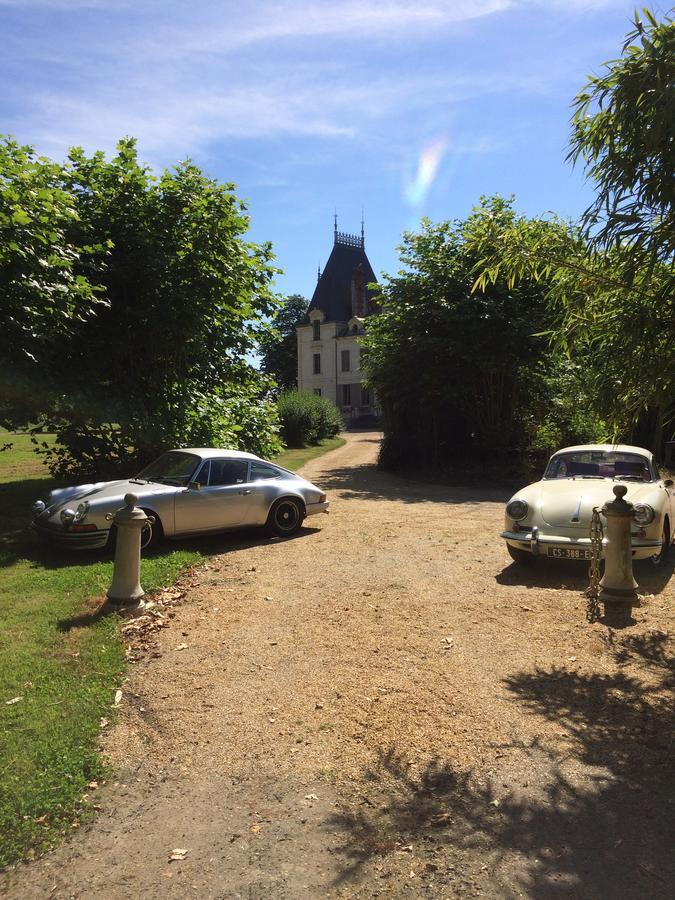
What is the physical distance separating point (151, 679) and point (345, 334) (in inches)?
2412

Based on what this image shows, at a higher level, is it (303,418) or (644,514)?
(303,418)

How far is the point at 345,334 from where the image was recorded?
64.8 metres

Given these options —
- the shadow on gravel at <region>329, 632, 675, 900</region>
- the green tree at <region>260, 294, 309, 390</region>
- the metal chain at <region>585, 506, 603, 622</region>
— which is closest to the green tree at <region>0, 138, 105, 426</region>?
the metal chain at <region>585, 506, 603, 622</region>

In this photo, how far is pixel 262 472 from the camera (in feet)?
33.1

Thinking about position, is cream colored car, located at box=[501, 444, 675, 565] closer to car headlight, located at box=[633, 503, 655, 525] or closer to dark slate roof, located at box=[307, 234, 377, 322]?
car headlight, located at box=[633, 503, 655, 525]

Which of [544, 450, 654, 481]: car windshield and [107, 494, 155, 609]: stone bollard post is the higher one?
[544, 450, 654, 481]: car windshield

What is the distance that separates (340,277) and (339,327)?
517 centimetres

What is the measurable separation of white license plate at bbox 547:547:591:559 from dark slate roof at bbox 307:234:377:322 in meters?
59.7

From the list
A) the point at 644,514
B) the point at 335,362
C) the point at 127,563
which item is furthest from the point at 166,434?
the point at 335,362

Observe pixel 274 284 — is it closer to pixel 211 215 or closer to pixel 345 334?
pixel 211 215

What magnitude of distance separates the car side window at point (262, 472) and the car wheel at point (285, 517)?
41 cm

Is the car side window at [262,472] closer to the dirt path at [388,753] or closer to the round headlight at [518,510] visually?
→ the dirt path at [388,753]

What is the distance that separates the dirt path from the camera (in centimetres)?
284

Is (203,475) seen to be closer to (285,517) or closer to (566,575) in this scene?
(285,517)
